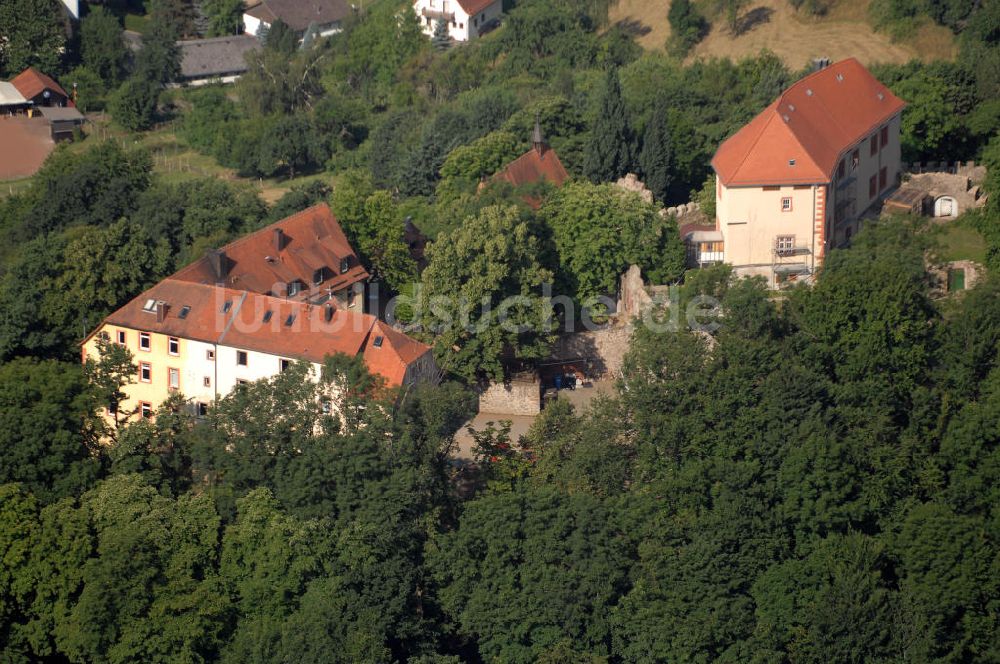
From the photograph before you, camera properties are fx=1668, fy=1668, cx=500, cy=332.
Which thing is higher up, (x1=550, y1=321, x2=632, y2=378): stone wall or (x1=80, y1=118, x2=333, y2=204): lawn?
(x1=80, y1=118, x2=333, y2=204): lawn

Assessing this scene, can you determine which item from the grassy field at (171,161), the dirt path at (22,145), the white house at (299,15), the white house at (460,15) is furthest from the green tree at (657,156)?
the white house at (299,15)

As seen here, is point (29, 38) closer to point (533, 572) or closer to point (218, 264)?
point (218, 264)

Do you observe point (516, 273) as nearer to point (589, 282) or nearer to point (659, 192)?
point (589, 282)

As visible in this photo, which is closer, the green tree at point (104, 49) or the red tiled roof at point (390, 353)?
the red tiled roof at point (390, 353)

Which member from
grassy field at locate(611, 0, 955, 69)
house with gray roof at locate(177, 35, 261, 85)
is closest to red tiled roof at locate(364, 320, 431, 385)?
grassy field at locate(611, 0, 955, 69)

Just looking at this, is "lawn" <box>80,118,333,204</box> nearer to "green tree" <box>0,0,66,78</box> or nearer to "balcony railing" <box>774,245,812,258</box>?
"green tree" <box>0,0,66,78</box>

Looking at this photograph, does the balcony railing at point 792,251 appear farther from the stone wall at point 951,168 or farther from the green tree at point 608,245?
the stone wall at point 951,168

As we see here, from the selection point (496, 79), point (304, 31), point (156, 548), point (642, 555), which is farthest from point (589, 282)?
point (304, 31)
